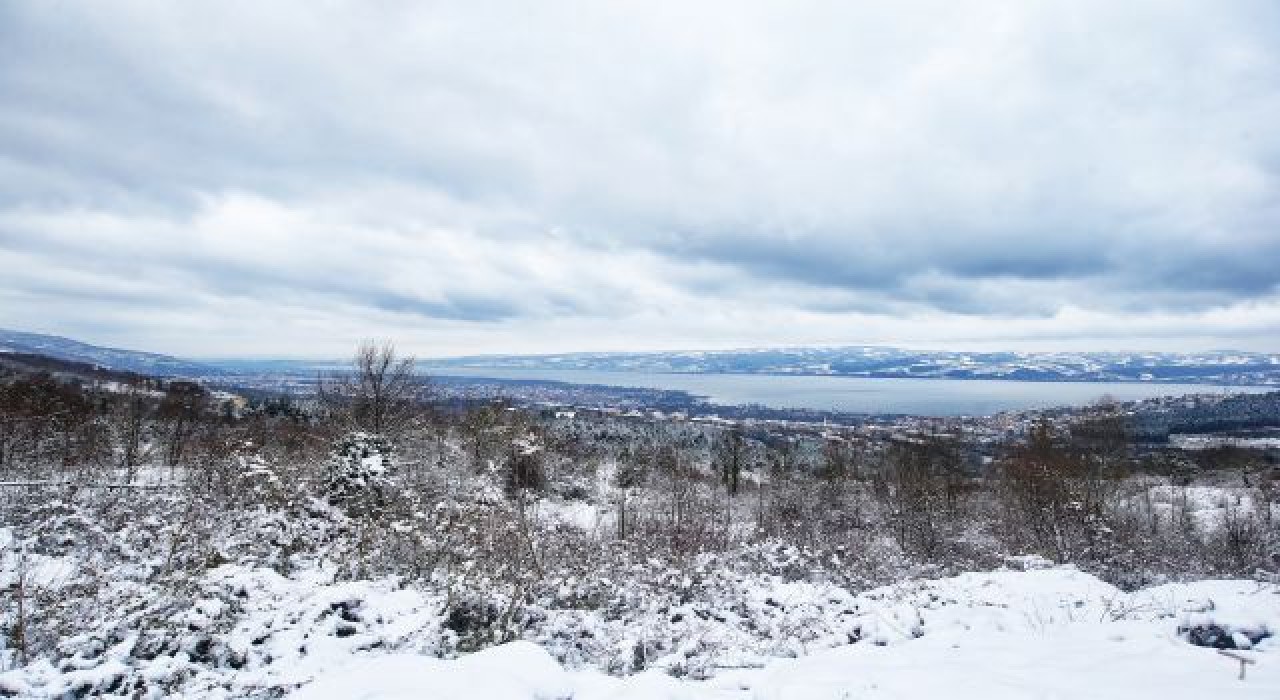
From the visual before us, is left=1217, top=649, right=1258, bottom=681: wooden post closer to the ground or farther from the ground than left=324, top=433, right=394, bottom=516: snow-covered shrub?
farther from the ground

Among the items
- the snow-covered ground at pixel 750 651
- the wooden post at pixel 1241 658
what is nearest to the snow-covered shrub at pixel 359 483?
the snow-covered ground at pixel 750 651

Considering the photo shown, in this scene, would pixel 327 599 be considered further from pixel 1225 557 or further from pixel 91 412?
pixel 91 412

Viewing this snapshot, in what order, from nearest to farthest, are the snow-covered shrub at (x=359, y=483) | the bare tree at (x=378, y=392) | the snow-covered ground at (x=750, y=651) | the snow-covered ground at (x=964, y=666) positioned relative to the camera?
1. the snow-covered ground at (x=964, y=666)
2. the snow-covered ground at (x=750, y=651)
3. the snow-covered shrub at (x=359, y=483)
4. the bare tree at (x=378, y=392)

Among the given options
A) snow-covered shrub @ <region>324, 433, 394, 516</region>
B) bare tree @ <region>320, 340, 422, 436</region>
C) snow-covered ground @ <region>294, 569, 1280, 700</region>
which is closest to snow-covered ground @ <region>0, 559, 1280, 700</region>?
snow-covered ground @ <region>294, 569, 1280, 700</region>

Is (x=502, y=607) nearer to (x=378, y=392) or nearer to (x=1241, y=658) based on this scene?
(x=1241, y=658)

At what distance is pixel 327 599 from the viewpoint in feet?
28.8

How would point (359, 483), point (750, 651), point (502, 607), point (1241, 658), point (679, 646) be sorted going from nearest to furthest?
point (1241, 658)
point (750, 651)
point (679, 646)
point (502, 607)
point (359, 483)

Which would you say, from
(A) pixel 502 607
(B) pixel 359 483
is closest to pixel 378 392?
(B) pixel 359 483

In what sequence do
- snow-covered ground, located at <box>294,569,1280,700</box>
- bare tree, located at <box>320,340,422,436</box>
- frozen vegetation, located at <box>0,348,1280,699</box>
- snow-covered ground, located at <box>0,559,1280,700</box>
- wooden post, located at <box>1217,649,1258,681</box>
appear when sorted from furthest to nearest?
bare tree, located at <box>320,340,422,436</box> < frozen vegetation, located at <box>0,348,1280,699</box> < snow-covered ground, located at <box>0,559,1280,700</box> < snow-covered ground, located at <box>294,569,1280,700</box> < wooden post, located at <box>1217,649,1258,681</box>

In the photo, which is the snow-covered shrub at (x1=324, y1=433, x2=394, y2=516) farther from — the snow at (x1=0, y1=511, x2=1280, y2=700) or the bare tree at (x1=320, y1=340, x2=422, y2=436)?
the bare tree at (x1=320, y1=340, x2=422, y2=436)

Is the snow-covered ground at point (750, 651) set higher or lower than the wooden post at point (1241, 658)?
lower

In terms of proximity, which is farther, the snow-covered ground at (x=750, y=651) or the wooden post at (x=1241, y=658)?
the snow-covered ground at (x=750, y=651)

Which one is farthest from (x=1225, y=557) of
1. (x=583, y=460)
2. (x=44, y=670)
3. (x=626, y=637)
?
(x=583, y=460)

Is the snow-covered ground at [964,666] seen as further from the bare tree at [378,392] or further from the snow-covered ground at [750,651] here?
the bare tree at [378,392]
